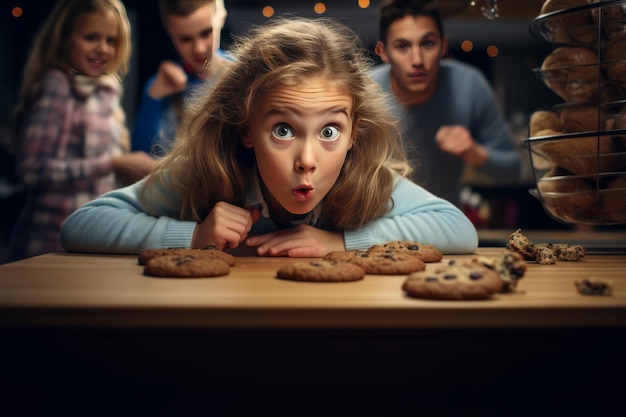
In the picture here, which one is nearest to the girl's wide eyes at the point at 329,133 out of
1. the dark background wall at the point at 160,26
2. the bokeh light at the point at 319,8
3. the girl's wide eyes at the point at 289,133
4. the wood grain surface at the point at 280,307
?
the girl's wide eyes at the point at 289,133

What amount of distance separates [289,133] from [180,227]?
0.28 metres

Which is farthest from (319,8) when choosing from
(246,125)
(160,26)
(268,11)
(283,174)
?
(283,174)

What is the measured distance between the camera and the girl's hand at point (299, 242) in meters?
1.19

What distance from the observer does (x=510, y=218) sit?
385 centimetres

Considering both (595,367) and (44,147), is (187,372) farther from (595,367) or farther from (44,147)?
(44,147)

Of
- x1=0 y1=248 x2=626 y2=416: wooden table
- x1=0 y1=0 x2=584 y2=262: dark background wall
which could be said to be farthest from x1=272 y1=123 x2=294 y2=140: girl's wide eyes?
x1=0 y1=248 x2=626 y2=416: wooden table

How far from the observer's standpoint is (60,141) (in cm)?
169

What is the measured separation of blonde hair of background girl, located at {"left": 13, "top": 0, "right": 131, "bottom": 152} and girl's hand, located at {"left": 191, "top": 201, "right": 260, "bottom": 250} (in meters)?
0.48

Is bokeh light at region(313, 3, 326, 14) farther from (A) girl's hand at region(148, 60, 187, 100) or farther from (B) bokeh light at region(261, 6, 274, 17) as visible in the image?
(A) girl's hand at region(148, 60, 187, 100)

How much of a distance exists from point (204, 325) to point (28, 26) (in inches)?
60.6

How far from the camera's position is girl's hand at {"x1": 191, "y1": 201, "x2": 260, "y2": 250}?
1.19 m

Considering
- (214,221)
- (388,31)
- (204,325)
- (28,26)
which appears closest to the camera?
(204,325)

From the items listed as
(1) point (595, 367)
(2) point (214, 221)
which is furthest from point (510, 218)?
(1) point (595, 367)

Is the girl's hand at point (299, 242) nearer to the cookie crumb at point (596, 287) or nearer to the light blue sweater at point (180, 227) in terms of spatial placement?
the light blue sweater at point (180, 227)
